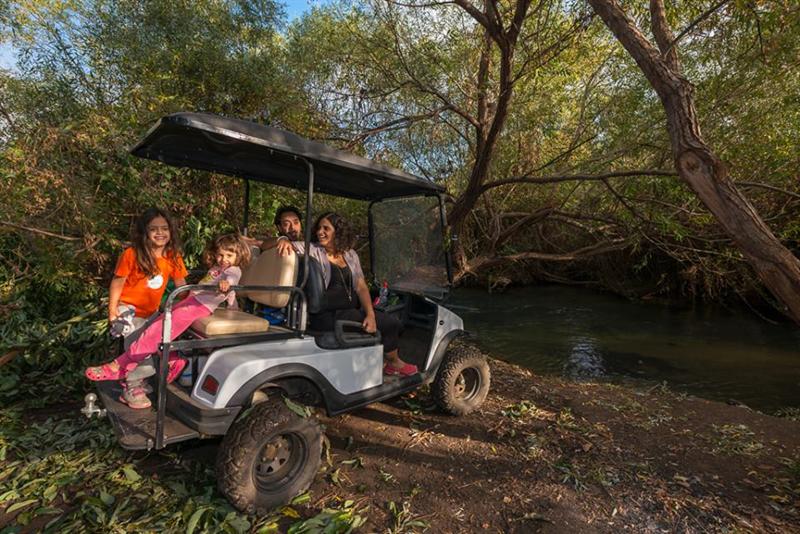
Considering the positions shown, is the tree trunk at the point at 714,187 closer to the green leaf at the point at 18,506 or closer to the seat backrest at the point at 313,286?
the seat backrest at the point at 313,286

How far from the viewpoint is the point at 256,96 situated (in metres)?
6.18

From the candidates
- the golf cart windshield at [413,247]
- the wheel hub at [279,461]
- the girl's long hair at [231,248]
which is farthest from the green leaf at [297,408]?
the golf cart windshield at [413,247]

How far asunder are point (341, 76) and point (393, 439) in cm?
545

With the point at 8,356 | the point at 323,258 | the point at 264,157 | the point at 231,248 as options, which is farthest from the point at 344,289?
the point at 8,356

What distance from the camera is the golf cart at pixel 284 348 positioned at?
2.12 m

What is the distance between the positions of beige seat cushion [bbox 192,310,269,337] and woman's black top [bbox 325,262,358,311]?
528 millimetres

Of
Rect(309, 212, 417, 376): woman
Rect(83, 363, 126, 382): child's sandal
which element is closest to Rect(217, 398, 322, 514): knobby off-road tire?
Rect(309, 212, 417, 376): woman

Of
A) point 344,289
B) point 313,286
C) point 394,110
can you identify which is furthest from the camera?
point 394,110

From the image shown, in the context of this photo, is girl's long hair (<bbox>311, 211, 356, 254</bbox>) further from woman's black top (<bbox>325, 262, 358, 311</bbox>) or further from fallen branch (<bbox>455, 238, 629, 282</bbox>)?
fallen branch (<bbox>455, 238, 629, 282</bbox>)

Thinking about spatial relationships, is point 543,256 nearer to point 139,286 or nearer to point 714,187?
point 714,187

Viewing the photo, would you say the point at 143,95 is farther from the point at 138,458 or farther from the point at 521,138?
the point at 521,138

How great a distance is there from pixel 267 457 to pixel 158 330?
992 millimetres

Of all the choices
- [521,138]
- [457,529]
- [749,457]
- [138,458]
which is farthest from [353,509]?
[521,138]

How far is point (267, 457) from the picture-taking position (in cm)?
235
